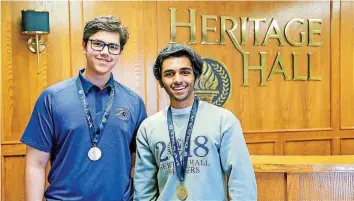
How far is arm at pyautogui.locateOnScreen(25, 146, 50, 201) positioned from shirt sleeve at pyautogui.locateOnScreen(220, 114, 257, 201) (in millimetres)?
785

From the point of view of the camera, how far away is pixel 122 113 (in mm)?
1975

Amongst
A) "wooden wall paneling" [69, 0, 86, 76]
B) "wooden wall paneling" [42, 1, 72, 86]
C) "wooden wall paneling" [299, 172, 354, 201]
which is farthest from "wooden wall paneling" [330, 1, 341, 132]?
"wooden wall paneling" [42, 1, 72, 86]

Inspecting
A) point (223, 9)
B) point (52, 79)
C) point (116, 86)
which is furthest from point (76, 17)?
point (116, 86)

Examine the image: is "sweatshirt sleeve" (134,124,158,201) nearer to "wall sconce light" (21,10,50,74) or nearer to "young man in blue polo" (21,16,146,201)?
"young man in blue polo" (21,16,146,201)

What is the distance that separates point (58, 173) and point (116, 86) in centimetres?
48

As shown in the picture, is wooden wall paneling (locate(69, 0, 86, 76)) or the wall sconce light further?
wooden wall paneling (locate(69, 0, 86, 76))

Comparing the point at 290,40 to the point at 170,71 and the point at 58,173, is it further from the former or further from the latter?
the point at 58,173

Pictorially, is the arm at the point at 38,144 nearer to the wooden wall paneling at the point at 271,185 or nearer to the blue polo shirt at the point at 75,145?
the blue polo shirt at the point at 75,145

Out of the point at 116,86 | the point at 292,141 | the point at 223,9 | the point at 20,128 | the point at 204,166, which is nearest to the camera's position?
the point at 204,166

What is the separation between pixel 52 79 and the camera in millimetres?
3912

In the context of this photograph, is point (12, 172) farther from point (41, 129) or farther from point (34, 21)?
point (41, 129)

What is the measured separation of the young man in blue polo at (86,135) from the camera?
1.86 m

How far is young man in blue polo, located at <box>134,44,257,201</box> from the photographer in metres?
1.85

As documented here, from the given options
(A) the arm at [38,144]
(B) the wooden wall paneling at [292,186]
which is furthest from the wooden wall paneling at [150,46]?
(A) the arm at [38,144]
